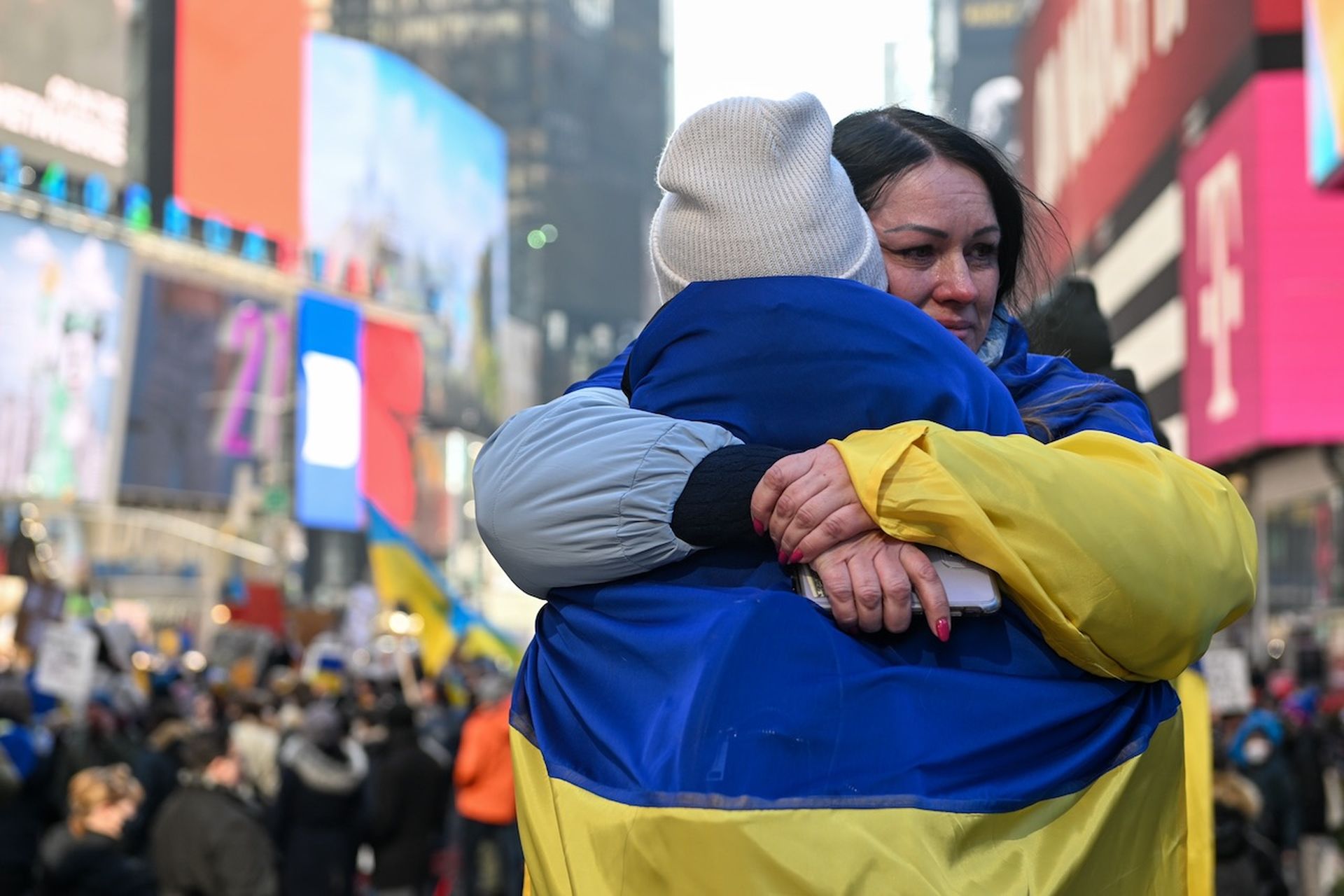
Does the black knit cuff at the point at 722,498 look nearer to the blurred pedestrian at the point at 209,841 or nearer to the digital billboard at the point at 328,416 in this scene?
the blurred pedestrian at the point at 209,841

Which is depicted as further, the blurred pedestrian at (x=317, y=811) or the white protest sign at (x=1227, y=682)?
the white protest sign at (x=1227, y=682)

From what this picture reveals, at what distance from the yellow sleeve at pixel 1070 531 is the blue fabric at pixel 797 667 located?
65 millimetres

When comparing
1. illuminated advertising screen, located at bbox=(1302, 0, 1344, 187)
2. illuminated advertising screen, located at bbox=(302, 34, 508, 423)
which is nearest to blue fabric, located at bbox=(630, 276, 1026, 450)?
illuminated advertising screen, located at bbox=(1302, 0, 1344, 187)

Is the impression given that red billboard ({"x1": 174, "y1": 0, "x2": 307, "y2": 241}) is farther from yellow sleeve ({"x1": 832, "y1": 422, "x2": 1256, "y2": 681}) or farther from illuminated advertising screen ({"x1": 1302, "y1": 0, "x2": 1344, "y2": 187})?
yellow sleeve ({"x1": 832, "y1": 422, "x2": 1256, "y2": 681})

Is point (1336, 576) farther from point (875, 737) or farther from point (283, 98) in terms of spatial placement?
point (283, 98)

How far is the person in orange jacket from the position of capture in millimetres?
12109

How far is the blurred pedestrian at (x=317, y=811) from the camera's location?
10547mm

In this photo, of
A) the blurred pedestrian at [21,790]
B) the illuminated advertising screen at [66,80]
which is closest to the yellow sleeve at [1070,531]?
the blurred pedestrian at [21,790]

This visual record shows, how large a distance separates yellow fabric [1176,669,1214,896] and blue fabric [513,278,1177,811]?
233 millimetres

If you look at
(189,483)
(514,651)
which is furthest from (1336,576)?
(189,483)

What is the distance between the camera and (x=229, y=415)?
184 feet

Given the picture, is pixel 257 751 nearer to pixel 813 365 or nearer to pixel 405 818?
pixel 405 818

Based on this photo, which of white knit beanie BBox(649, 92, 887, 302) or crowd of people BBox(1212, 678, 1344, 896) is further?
crowd of people BBox(1212, 678, 1344, 896)

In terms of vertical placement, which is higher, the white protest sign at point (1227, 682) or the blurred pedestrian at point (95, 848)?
the white protest sign at point (1227, 682)
